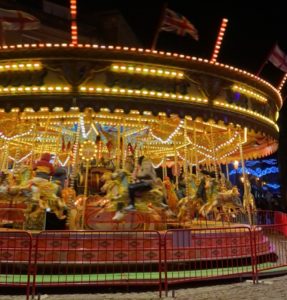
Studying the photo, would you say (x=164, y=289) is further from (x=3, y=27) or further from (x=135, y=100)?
(x=3, y=27)

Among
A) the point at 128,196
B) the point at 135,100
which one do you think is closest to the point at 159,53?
the point at 135,100

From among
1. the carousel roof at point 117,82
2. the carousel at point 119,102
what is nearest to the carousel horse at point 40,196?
the carousel at point 119,102

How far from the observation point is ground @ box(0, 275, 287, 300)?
5867mm

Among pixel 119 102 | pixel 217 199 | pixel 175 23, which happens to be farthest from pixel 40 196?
pixel 175 23

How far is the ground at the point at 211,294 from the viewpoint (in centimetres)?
587

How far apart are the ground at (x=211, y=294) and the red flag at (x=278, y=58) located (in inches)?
313

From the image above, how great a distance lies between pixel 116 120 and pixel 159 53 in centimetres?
433

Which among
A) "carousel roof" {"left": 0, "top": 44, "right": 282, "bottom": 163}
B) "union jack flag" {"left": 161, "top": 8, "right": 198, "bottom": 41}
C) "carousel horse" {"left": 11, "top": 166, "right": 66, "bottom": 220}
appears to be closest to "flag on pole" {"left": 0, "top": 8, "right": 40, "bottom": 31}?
"carousel roof" {"left": 0, "top": 44, "right": 282, "bottom": 163}

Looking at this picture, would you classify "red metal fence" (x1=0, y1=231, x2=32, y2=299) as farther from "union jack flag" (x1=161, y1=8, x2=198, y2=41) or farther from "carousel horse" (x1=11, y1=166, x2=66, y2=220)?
"union jack flag" (x1=161, y1=8, x2=198, y2=41)

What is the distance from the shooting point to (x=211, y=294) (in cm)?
611

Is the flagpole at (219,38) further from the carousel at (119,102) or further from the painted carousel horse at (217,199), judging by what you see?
the painted carousel horse at (217,199)

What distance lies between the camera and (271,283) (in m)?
7.00

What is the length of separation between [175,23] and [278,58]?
163 inches

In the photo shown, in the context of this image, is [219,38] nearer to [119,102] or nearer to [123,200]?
[119,102]
